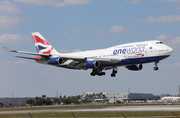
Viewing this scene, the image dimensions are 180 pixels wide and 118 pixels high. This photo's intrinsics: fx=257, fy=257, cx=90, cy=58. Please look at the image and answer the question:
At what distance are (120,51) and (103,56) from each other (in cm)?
519

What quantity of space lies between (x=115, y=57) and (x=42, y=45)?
25983 mm

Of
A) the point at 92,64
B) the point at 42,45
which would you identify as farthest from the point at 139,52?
the point at 42,45

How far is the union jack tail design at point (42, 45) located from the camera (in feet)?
247

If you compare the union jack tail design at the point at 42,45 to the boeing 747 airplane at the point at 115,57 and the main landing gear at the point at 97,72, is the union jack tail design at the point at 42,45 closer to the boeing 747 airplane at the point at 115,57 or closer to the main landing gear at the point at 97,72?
the boeing 747 airplane at the point at 115,57

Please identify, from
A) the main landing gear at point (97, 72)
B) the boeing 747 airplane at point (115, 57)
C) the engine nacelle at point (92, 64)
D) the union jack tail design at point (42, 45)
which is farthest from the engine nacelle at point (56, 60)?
the union jack tail design at point (42, 45)

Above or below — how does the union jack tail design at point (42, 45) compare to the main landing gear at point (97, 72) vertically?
above

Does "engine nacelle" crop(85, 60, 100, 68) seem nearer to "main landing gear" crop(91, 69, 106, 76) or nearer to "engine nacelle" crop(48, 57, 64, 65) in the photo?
"engine nacelle" crop(48, 57, 64, 65)

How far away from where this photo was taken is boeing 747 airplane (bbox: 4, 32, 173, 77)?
54.9 meters

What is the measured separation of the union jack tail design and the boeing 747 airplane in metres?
4.92

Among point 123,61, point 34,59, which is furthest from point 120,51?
point 34,59

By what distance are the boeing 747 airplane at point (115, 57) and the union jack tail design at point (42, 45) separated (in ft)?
16.1

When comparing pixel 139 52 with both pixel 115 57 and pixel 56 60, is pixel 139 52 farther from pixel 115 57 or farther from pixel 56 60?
pixel 56 60

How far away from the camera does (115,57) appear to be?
59.6 m

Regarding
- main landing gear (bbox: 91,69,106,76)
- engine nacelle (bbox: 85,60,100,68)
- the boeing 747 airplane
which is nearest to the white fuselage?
the boeing 747 airplane
